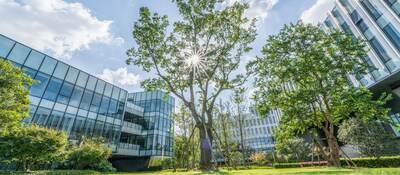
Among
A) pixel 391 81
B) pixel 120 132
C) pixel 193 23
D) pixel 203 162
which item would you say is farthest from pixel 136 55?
pixel 391 81

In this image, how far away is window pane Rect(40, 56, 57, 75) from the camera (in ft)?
80.4

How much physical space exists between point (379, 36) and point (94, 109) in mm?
39292

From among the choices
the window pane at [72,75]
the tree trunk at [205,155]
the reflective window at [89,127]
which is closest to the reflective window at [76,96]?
the window pane at [72,75]

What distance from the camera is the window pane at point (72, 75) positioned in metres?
27.6

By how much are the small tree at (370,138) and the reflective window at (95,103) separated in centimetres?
3587

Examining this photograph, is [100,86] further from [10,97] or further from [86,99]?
[10,97]

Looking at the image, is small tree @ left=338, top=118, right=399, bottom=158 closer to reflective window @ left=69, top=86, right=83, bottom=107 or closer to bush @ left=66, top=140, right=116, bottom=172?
bush @ left=66, top=140, right=116, bottom=172

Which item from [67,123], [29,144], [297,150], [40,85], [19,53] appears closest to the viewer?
[29,144]

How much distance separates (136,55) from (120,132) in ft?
76.9

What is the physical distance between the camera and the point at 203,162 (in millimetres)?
12781

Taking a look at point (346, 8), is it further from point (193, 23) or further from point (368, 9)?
point (193, 23)

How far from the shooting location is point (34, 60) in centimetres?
2355

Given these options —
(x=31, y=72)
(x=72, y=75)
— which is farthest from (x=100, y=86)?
(x=31, y=72)

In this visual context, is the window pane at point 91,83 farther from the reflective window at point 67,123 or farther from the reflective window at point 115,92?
the reflective window at point 67,123
